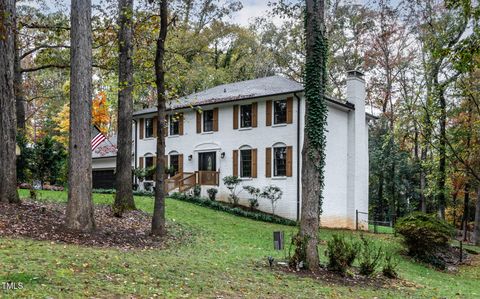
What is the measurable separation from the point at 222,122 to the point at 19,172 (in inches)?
408

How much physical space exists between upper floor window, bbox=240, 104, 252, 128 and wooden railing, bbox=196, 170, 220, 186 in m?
3.04

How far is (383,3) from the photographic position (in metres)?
10.1

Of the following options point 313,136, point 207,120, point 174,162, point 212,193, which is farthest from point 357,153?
point 313,136

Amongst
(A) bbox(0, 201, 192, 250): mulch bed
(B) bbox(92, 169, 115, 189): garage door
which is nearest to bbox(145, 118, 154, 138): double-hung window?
(B) bbox(92, 169, 115, 189): garage door

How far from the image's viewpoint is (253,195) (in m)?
22.2

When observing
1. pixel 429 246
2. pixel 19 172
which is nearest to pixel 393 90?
pixel 429 246

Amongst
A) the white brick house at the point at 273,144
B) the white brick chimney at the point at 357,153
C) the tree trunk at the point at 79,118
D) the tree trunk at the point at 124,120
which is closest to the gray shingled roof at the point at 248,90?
the white brick house at the point at 273,144

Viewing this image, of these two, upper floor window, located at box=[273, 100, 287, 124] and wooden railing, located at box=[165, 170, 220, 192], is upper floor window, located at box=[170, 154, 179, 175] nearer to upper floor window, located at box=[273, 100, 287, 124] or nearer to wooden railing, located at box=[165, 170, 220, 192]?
wooden railing, located at box=[165, 170, 220, 192]

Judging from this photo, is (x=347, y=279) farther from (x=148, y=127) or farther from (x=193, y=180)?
(x=148, y=127)

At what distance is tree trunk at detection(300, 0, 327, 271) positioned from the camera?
353 inches

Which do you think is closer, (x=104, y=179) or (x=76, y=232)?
(x=76, y=232)

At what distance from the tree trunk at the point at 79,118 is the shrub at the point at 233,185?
13592 millimetres

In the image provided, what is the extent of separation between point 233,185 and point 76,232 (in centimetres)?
1401

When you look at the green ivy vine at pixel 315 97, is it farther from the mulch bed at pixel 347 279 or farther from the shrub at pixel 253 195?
the shrub at pixel 253 195
